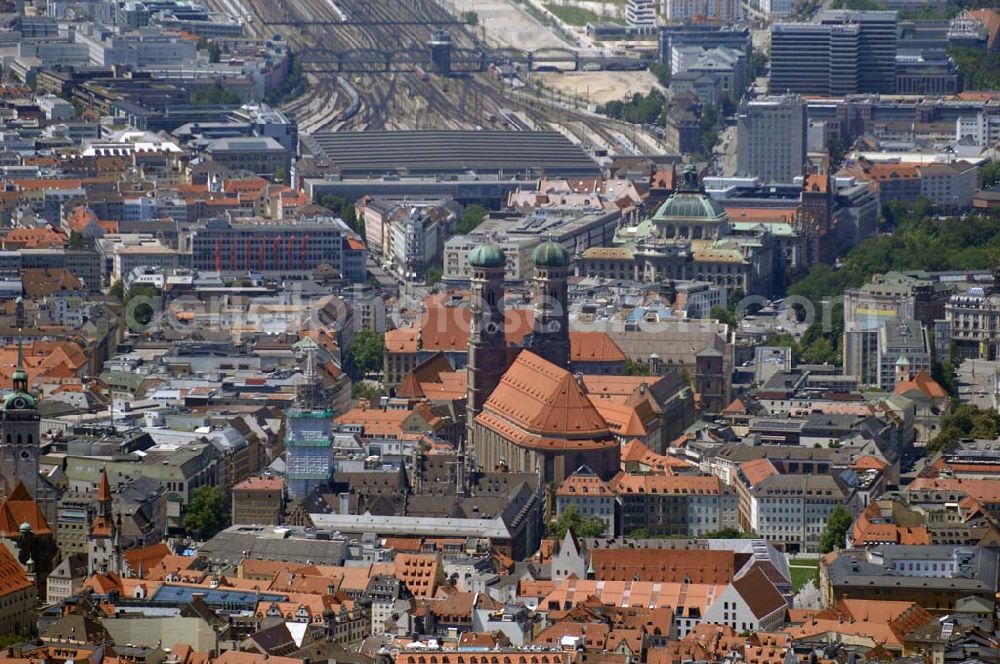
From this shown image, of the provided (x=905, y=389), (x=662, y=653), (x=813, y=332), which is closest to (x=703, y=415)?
(x=905, y=389)

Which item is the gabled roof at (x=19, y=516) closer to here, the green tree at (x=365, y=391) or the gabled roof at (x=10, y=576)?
the gabled roof at (x=10, y=576)

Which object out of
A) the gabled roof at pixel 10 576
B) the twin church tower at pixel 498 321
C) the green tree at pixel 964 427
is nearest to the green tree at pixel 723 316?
the twin church tower at pixel 498 321

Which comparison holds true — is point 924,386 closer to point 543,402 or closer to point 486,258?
point 486,258

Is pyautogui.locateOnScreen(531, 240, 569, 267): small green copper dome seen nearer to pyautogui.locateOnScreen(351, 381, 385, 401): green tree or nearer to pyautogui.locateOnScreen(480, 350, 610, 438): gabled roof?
pyautogui.locateOnScreen(480, 350, 610, 438): gabled roof

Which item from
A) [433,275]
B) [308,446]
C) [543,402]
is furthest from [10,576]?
[433,275]

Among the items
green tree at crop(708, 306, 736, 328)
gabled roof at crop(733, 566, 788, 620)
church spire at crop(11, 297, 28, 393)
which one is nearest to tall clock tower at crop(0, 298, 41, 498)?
church spire at crop(11, 297, 28, 393)

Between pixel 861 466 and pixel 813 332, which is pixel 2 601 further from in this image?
pixel 813 332
